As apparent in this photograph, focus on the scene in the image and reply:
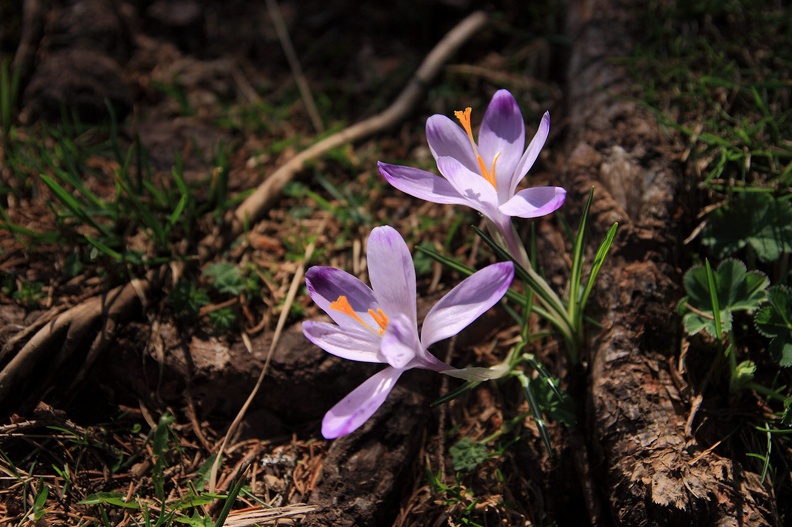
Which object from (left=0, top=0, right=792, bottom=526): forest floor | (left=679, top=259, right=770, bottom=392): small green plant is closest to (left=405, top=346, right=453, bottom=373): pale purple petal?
(left=0, top=0, right=792, bottom=526): forest floor

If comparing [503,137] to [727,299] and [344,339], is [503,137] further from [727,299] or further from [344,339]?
[727,299]

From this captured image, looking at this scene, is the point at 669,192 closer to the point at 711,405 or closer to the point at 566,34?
the point at 711,405

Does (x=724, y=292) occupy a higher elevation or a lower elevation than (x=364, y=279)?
higher

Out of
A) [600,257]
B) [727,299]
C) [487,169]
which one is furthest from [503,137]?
[727,299]

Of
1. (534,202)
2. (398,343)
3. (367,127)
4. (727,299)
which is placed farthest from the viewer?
(367,127)

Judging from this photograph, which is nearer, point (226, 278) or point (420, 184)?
point (420, 184)

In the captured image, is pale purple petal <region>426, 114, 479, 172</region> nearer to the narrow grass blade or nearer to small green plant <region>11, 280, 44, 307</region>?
the narrow grass blade
